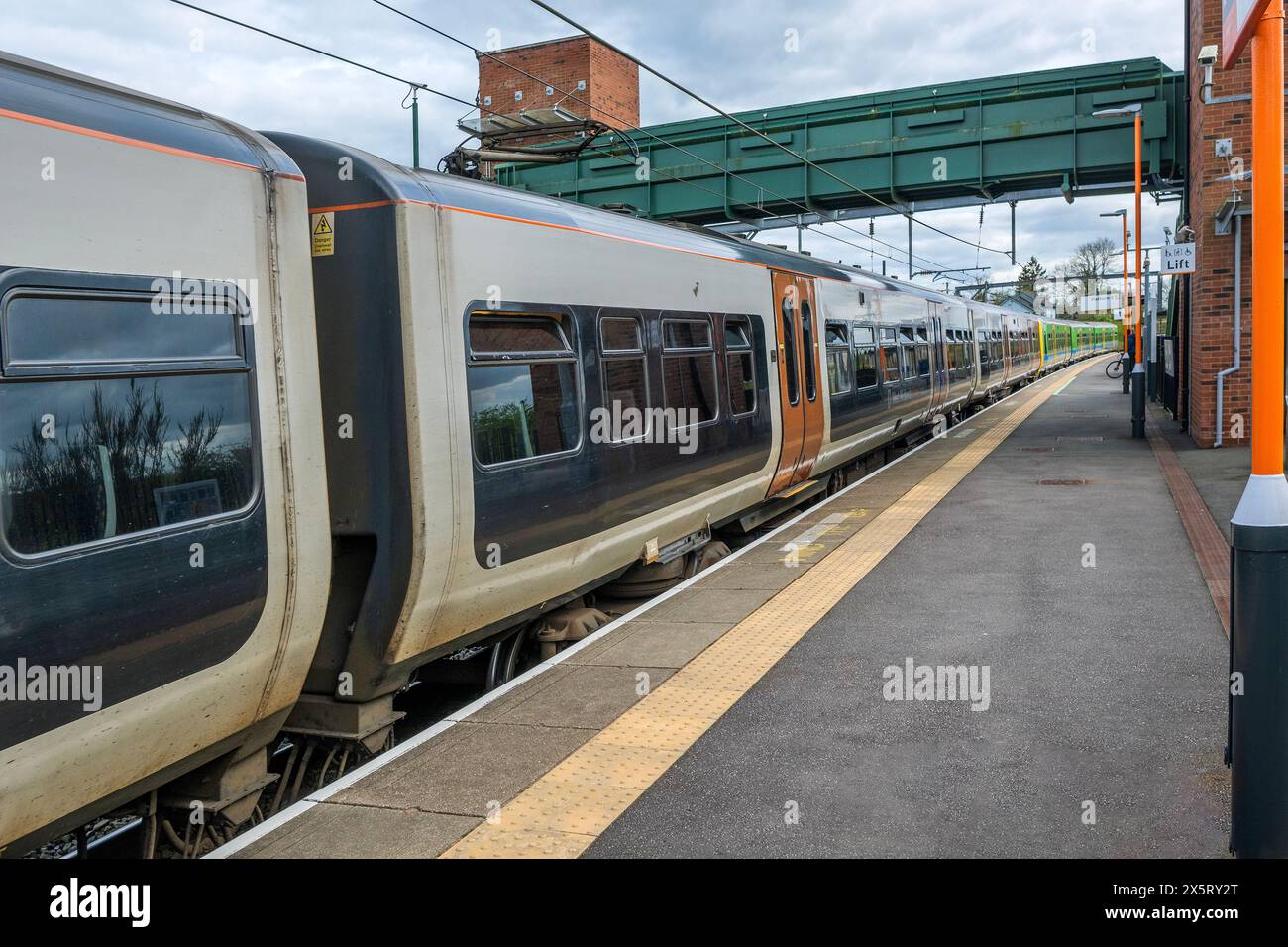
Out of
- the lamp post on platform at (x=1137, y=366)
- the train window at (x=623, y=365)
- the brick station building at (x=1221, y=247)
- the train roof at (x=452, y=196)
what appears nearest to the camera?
the train roof at (x=452, y=196)

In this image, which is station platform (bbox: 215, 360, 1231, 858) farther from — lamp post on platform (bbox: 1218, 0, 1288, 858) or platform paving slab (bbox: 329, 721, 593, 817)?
lamp post on platform (bbox: 1218, 0, 1288, 858)

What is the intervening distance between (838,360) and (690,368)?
489 cm

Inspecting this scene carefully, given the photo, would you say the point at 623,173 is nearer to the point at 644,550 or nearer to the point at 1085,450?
the point at 1085,450

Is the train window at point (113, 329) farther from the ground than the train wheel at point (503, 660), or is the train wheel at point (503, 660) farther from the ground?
the train window at point (113, 329)

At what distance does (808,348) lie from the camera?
1162 centimetres

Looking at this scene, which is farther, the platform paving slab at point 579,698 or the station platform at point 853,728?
the platform paving slab at point 579,698

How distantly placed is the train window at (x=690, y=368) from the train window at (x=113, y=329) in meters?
4.08

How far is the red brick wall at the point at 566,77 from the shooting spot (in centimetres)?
3525

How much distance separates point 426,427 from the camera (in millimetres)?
5008

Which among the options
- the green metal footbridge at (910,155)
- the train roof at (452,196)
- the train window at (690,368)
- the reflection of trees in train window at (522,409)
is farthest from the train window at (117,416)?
the green metal footbridge at (910,155)

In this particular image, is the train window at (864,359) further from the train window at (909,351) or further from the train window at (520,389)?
the train window at (520,389)

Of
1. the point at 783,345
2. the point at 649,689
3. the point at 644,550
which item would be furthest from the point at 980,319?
the point at 649,689

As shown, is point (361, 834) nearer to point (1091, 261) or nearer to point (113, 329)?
point (113, 329)

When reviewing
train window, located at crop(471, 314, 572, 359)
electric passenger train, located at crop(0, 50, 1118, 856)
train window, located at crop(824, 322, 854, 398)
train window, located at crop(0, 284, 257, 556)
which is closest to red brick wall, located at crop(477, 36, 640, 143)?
train window, located at crop(824, 322, 854, 398)
